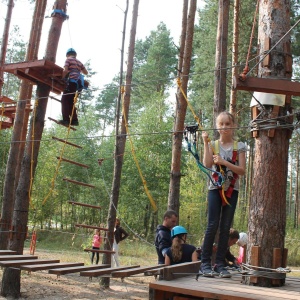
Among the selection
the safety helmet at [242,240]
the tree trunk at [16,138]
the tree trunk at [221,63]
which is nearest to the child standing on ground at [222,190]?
the safety helmet at [242,240]

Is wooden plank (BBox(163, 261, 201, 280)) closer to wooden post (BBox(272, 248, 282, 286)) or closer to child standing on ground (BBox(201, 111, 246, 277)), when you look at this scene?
child standing on ground (BBox(201, 111, 246, 277))

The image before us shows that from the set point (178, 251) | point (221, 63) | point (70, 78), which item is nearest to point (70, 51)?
point (70, 78)

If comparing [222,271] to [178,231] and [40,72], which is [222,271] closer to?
[178,231]

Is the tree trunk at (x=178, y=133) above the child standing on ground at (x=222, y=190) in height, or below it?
above

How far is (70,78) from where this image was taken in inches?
252

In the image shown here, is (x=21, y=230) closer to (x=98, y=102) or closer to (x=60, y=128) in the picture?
(x=60, y=128)

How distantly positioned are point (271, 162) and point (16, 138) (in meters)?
7.52

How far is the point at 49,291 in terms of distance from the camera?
934cm

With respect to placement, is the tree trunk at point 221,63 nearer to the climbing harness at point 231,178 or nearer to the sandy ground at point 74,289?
the climbing harness at point 231,178

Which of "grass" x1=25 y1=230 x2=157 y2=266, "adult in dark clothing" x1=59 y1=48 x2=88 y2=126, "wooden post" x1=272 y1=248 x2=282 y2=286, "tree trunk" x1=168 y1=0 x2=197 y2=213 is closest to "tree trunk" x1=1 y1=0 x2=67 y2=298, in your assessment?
"adult in dark clothing" x1=59 y1=48 x2=88 y2=126

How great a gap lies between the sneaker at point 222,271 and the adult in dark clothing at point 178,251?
0.47 m

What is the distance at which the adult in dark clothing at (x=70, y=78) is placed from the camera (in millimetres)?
6320

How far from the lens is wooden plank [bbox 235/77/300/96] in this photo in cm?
305

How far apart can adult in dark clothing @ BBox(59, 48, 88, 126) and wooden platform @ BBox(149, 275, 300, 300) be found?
3811 millimetres
